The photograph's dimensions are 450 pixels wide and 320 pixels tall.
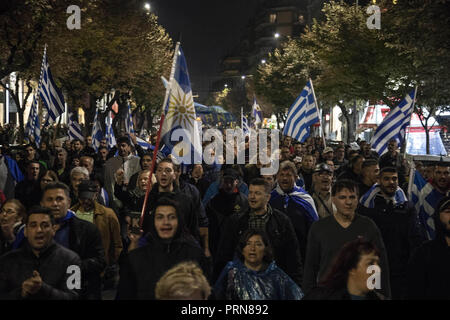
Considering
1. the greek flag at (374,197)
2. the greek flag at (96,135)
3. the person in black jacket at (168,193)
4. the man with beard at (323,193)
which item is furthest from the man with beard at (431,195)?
the greek flag at (96,135)

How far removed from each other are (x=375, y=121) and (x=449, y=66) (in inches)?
1053

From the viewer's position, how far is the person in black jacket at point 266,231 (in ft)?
18.0

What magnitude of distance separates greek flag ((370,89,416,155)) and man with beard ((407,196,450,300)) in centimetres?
624

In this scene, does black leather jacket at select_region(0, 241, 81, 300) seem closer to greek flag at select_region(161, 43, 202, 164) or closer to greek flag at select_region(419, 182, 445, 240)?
greek flag at select_region(161, 43, 202, 164)

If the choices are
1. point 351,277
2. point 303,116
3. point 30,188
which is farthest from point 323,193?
point 303,116

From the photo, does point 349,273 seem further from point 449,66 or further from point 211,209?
point 449,66

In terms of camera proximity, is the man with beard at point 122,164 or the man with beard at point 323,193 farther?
the man with beard at point 122,164

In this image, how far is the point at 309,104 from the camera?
1315 centimetres

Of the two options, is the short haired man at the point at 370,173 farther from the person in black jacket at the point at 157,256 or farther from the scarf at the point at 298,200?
the person in black jacket at the point at 157,256

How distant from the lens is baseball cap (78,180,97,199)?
6.45 meters

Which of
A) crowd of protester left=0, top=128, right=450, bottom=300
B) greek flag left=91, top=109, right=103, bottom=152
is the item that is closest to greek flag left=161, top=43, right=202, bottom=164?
crowd of protester left=0, top=128, right=450, bottom=300

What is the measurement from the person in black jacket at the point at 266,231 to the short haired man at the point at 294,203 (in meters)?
0.83
